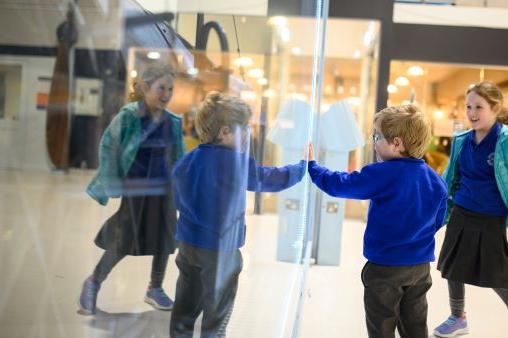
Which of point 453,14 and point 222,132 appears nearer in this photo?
point 222,132

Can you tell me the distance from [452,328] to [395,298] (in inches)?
33.5

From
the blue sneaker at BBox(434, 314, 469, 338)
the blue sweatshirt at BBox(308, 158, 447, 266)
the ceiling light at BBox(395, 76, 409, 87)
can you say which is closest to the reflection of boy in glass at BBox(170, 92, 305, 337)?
the blue sweatshirt at BBox(308, 158, 447, 266)

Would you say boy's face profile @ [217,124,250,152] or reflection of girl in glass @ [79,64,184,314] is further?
boy's face profile @ [217,124,250,152]

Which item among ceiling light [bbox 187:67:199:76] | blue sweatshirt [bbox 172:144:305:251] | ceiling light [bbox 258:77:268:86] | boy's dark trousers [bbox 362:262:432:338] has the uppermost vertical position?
ceiling light [bbox 258:77:268:86]

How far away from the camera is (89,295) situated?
1.25ft

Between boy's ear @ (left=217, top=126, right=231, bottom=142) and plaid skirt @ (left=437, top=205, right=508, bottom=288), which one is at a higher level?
boy's ear @ (left=217, top=126, right=231, bottom=142)

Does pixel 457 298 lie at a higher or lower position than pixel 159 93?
lower

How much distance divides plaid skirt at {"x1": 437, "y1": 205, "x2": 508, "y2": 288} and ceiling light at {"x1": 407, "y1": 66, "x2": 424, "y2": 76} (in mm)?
4137

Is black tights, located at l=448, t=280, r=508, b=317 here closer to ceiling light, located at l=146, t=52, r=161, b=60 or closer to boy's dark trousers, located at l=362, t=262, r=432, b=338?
boy's dark trousers, located at l=362, t=262, r=432, b=338

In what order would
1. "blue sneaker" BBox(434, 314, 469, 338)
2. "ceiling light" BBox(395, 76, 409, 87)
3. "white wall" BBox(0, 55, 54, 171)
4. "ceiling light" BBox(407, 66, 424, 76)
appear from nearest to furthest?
"white wall" BBox(0, 55, 54, 171), "blue sneaker" BBox(434, 314, 469, 338), "ceiling light" BBox(395, 76, 409, 87), "ceiling light" BBox(407, 66, 424, 76)


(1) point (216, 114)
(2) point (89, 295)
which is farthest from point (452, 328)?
(2) point (89, 295)

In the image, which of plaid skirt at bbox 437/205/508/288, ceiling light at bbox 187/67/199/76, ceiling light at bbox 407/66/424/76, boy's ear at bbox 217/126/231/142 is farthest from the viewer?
ceiling light at bbox 407/66/424/76

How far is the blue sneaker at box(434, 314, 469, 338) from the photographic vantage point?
2316mm

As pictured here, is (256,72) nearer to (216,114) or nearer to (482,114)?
(216,114)
